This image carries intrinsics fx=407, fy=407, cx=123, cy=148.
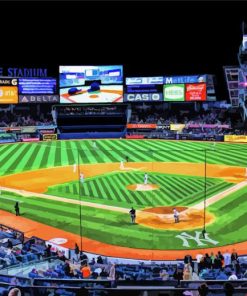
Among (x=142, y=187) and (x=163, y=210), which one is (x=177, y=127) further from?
(x=163, y=210)

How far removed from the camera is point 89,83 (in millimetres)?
72062

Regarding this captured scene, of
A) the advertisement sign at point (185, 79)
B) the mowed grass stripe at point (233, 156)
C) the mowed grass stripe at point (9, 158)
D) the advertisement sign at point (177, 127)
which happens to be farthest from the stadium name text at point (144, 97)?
the mowed grass stripe at point (233, 156)

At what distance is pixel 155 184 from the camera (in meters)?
32.6

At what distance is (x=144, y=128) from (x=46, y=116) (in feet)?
68.8

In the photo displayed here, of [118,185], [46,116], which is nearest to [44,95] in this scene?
[46,116]

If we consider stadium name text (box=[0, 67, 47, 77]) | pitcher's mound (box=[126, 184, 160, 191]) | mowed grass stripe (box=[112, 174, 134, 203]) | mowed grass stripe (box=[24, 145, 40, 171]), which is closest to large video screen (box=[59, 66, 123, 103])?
stadium name text (box=[0, 67, 47, 77])

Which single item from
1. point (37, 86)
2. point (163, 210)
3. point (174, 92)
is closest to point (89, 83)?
point (37, 86)

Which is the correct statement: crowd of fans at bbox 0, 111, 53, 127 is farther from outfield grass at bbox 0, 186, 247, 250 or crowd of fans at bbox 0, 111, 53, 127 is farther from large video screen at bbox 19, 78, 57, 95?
outfield grass at bbox 0, 186, 247, 250

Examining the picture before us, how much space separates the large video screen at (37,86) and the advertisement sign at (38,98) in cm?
58

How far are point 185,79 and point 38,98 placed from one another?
26527mm

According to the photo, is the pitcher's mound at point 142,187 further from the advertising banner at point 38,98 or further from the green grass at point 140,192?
the advertising banner at point 38,98

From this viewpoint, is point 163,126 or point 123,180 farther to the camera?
point 163,126

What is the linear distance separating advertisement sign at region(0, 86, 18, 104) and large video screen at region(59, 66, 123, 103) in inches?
314

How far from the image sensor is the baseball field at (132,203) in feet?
68.0
